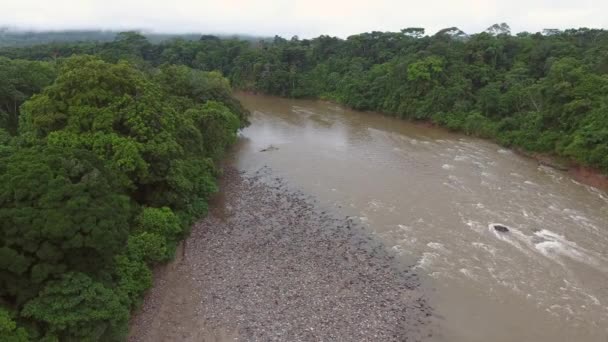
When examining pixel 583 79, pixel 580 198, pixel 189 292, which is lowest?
pixel 189 292

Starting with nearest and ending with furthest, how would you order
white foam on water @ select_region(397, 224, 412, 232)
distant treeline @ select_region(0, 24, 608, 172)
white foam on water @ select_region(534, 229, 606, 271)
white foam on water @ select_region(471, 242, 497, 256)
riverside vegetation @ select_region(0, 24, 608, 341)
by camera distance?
riverside vegetation @ select_region(0, 24, 608, 341), white foam on water @ select_region(534, 229, 606, 271), white foam on water @ select_region(471, 242, 497, 256), white foam on water @ select_region(397, 224, 412, 232), distant treeline @ select_region(0, 24, 608, 172)

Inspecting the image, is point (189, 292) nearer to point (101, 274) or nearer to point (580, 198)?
point (101, 274)

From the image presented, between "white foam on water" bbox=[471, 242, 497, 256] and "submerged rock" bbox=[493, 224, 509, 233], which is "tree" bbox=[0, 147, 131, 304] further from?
"submerged rock" bbox=[493, 224, 509, 233]

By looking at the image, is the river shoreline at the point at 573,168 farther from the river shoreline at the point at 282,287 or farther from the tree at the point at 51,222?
the tree at the point at 51,222

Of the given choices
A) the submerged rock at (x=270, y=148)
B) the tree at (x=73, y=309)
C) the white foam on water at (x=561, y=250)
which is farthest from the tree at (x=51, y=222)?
the submerged rock at (x=270, y=148)

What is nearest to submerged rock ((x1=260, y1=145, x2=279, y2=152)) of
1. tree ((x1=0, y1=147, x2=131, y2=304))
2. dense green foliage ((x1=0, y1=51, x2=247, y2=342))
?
dense green foliage ((x1=0, y1=51, x2=247, y2=342))

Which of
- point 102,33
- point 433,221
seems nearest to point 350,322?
point 433,221
